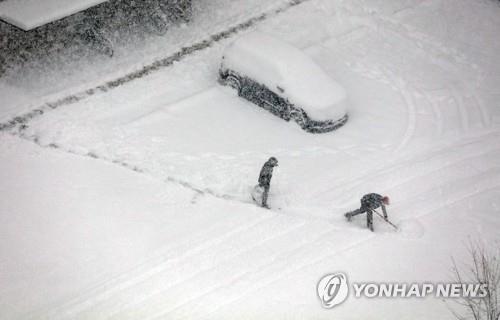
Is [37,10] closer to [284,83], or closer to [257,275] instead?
[284,83]

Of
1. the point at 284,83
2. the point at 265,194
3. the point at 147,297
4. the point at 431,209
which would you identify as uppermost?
the point at 284,83

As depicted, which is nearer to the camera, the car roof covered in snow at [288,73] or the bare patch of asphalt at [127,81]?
the bare patch of asphalt at [127,81]

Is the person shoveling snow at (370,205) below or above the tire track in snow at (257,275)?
above

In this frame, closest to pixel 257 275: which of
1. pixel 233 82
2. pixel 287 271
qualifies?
pixel 287 271

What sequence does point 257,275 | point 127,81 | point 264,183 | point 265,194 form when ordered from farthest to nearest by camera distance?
1. point 127,81
2. point 265,194
3. point 264,183
4. point 257,275

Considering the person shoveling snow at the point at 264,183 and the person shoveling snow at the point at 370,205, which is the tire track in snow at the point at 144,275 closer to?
the person shoveling snow at the point at 264,183

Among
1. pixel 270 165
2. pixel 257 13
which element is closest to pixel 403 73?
pixel 257 13

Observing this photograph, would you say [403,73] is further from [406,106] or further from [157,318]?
[157,318]

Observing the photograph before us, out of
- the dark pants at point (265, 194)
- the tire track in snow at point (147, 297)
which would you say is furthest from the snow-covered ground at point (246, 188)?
the dark pants at point (265, 194)
